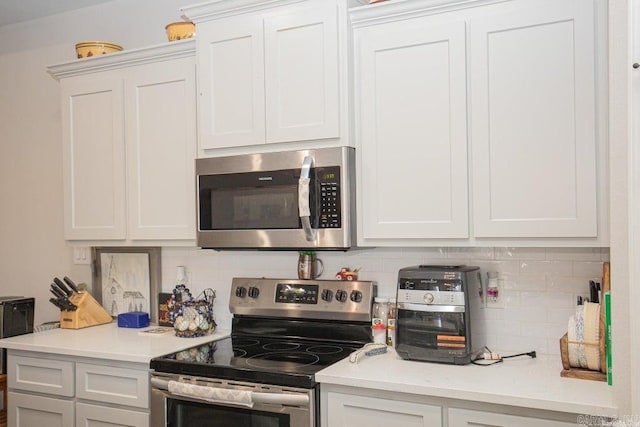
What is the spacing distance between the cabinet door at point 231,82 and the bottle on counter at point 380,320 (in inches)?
33.8

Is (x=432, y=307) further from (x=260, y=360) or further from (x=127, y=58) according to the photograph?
(x=127, y=58)

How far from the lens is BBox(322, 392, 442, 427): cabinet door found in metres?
1.94

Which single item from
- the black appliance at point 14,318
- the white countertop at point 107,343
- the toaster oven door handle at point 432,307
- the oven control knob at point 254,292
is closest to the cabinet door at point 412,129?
the toaster oven door handle at point 432,307

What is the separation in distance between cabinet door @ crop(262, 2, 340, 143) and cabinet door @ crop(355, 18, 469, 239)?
0.11 metres

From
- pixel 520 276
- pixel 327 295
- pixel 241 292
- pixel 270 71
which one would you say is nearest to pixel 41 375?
pixel 241 292

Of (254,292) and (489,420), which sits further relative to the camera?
(254,292)

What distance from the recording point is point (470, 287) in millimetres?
2227

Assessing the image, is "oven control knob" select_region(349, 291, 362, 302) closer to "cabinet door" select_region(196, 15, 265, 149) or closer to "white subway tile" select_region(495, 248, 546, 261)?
"white subway tile" select_region(495, 248, 546, 261)

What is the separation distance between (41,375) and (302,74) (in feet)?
5.86

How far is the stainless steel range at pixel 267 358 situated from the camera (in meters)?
2.11

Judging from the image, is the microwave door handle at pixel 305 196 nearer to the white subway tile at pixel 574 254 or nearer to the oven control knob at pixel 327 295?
the oven control knob at pixel 327 295

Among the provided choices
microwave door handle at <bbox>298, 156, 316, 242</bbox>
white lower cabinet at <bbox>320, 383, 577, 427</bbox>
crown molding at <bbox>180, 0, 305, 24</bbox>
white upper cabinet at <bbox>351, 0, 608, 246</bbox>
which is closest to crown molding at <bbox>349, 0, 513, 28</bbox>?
white upper cabinet at <bbox>351, 0, 608, 246</bbox>

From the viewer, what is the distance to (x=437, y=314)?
220 cm

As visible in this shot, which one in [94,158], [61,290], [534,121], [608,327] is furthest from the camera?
[61,290]
